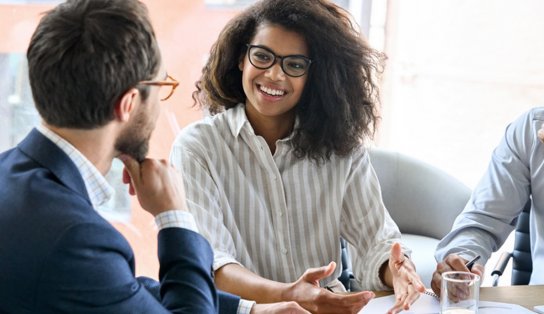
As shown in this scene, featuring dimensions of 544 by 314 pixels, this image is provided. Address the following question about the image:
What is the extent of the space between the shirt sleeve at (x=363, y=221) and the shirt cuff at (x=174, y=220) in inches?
35.2

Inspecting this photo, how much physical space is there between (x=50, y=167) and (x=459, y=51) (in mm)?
3304

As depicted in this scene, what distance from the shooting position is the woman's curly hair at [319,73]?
239 cm

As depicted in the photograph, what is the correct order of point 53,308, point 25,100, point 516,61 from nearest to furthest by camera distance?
point 53,308 < point 25,100 < point 516,61

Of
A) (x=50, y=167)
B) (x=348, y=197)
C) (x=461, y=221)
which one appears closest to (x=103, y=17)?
(x=50, y=167)

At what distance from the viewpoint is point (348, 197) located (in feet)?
7.93

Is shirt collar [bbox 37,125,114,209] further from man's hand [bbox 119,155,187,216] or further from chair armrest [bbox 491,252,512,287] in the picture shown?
chair armrest [bbox 491,252,512,287]

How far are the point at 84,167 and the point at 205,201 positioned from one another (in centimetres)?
85

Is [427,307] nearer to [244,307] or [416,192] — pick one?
[244,307]

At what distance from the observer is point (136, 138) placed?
1535 millimetres

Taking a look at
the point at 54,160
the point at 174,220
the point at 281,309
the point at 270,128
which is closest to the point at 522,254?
the point at 270,128

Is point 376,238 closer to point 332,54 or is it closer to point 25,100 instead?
point 332,54

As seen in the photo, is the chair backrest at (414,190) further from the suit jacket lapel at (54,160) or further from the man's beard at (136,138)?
the suit jacket lapel at (54,160)

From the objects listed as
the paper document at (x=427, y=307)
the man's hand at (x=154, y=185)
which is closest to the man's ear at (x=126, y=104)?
the man's hand at (x=154, y=185)

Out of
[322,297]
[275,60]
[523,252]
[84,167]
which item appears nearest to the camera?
[84,167]
